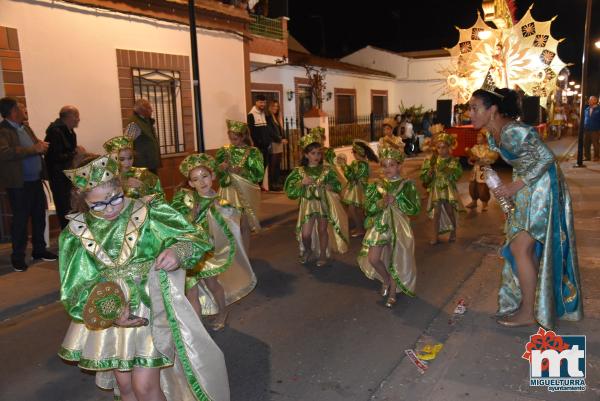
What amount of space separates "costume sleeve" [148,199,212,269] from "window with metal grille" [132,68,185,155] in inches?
317

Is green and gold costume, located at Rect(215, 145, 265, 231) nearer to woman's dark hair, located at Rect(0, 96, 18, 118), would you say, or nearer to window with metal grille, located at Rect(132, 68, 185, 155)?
woman's dark hair, located at Rect(0, 96, 18, 118)

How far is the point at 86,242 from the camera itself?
2963 millimetres

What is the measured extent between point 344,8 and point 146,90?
41.7 meters

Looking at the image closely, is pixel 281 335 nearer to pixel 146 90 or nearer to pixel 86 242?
pixel 86 242

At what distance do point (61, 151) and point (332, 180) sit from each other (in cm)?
368

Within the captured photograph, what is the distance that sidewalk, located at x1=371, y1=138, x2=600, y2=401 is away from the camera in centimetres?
353

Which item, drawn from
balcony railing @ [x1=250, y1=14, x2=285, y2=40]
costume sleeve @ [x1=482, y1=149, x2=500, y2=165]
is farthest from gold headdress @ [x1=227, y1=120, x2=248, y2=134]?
balcony railing @ [x1=250, y1=14, x2=285, y2=40]

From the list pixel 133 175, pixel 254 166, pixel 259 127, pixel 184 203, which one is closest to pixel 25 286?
pixel 133 175

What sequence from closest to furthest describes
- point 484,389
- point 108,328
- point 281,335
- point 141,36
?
1. point 108,328
2. point 484,389
3. point 281,335
4. point 141,36

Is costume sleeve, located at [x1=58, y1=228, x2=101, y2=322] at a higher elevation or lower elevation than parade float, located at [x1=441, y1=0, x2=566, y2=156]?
lower

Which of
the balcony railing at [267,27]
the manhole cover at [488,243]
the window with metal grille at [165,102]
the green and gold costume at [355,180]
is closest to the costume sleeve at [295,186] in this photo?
the green and gold costume at [355,180]

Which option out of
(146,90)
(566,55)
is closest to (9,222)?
(146,90)

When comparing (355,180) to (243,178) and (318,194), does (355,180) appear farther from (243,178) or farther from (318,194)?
(243,178)

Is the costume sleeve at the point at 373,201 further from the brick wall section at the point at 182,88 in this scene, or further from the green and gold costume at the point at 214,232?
the brick wall section at the point at 182,88
